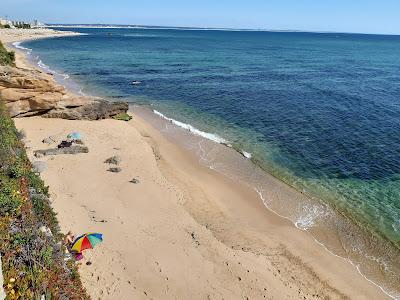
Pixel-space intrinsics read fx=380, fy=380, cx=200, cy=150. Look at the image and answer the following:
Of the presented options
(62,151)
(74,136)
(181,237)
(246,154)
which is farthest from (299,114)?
(181,237)

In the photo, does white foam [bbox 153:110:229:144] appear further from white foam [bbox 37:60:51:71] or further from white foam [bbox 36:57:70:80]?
white foam [bbox 37:60:51:71]

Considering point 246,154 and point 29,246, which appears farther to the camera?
point 246,154

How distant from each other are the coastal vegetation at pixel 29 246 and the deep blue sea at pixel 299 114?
16.9 m

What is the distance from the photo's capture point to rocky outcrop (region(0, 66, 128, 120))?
3516cm

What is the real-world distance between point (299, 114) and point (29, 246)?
38912 mm

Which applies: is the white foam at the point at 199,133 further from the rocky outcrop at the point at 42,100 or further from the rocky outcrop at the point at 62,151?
the rocky outcrop at the point at 62,151

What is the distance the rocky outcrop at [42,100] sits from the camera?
35.2 meters

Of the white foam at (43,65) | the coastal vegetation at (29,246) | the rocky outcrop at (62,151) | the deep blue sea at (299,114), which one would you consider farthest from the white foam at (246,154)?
the white foam at (43,65)

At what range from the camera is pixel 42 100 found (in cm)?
3756

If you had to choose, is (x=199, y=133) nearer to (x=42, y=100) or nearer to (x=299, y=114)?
(x=299, y=114)

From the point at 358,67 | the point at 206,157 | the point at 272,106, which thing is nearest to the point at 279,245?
the point at 206,157

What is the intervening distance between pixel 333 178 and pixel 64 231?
20.3 meters

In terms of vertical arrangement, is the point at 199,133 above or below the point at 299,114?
below

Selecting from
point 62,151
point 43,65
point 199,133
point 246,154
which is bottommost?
point 43,65
